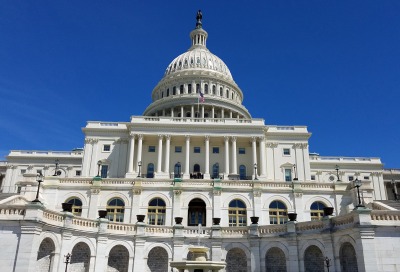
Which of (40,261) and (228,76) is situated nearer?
(40,261)

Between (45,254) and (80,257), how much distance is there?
11.7 ft

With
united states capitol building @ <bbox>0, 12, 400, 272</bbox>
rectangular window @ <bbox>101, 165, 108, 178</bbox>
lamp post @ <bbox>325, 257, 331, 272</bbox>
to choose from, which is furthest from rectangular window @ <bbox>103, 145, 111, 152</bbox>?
lamp post @ <bbox>325, 257, 331, 272</bbox>

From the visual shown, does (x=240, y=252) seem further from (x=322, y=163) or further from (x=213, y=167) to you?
(x=322, y=163)

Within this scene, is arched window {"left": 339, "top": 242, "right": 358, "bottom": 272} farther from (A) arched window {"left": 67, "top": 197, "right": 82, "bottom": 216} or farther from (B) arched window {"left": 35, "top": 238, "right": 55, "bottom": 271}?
(A) arched window {"left": 67, "top": 197, "right": 82, "bottom": 216}

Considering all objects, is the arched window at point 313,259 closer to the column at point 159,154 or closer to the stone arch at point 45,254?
the stone arch at point 45,254

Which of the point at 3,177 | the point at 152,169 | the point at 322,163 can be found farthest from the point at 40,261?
the point at 3,177

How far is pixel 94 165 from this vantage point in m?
81.8

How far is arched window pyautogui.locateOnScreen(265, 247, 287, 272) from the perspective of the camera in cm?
3597

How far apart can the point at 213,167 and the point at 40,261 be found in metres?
53.4

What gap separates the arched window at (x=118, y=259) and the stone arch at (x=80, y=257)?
2.16 m

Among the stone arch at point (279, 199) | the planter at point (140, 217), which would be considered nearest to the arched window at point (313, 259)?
the stone arch at point (279, 199)

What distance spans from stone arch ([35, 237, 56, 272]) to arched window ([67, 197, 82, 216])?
15658mm

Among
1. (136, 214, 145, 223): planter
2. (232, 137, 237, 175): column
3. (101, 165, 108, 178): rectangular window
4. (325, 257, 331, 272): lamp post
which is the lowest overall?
(325, 257, 331, 272): lamp post

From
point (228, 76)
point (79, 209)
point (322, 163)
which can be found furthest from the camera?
point (228, 76)
